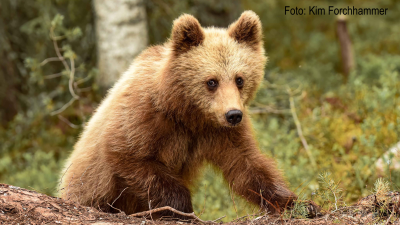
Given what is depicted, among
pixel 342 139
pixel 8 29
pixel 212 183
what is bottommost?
pixel 212 183

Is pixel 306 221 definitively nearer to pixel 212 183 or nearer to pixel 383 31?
pixel 212 183

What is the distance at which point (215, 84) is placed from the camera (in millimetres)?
4305

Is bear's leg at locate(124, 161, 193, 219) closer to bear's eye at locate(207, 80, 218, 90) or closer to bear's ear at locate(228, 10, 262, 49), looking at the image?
bear's eye at locate(207, 80, 218, 90)

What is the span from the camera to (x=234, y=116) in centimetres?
400

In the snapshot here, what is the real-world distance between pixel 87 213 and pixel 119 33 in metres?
4.30

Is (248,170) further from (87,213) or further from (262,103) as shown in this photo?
(262,103)

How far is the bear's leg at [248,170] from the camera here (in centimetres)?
439

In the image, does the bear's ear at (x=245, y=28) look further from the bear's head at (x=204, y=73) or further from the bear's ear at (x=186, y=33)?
the bear's ear at (x=186, y=33)

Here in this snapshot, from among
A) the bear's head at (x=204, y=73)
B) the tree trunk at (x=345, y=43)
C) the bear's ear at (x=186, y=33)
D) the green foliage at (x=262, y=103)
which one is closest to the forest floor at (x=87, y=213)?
the green foliage at (x=262, y=103)

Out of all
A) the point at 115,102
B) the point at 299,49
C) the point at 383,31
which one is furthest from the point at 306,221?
the point at 383,31

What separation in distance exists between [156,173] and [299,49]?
32.5ft

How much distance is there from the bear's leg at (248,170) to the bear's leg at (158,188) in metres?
0.53

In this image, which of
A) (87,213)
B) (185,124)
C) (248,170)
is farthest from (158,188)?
(248,170)

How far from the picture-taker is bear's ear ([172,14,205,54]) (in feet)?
14.2
